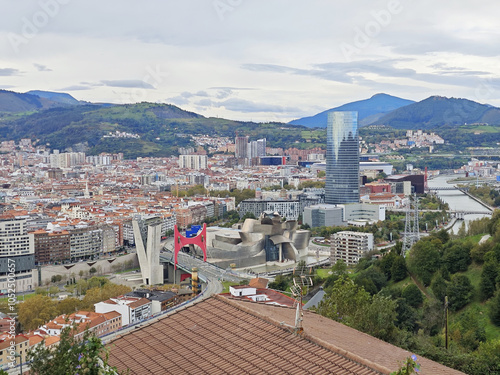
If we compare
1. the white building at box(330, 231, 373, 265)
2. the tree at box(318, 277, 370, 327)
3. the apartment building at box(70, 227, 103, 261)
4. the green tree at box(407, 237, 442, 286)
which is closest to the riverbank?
the white building at box(330, 231, 373, 265)

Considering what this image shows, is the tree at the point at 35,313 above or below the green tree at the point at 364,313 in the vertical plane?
below

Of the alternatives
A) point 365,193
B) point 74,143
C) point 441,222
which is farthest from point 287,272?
point 74,143

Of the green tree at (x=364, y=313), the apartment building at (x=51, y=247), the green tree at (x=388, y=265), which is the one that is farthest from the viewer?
the apartment building at (x=51, y=247)

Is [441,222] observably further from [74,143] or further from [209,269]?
[74,143]

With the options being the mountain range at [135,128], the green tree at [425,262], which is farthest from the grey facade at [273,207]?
the mountain range at [135,128]

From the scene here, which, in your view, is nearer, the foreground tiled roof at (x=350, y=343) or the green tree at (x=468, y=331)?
the foreground tiled roof at (x=350, y=343)

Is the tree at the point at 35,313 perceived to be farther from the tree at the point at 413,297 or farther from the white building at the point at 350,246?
the white building at the point at 350,246
